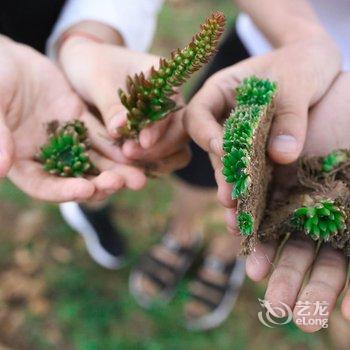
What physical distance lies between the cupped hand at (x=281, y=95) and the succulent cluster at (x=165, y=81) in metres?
0.15

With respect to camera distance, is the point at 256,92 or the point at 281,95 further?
the point at 281,95

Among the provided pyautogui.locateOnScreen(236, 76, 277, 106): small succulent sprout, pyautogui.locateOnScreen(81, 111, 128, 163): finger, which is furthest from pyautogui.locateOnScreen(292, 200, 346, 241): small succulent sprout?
pyautogui.locateOnScreen(81, 111, 128, 163): finger

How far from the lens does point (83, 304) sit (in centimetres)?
295

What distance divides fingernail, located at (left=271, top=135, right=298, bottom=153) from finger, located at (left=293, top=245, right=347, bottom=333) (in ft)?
1.17

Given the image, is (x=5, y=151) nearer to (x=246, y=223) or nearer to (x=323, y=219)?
(x=246, y=223)

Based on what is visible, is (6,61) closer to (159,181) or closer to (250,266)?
(250,266)

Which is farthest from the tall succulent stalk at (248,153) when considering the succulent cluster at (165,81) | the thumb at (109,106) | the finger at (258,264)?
the thumb at (109,106)

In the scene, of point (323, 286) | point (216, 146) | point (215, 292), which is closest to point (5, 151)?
point (216, 146)

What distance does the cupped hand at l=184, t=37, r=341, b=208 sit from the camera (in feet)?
5.67

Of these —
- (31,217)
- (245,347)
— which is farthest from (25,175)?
(245,347)

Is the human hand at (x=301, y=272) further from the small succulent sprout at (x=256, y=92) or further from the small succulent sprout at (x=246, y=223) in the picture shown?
the small succulent sprout at (x=256, y=92)

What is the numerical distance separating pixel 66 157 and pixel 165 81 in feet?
1.78

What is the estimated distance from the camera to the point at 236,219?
1521mm

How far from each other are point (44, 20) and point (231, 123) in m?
1.63
